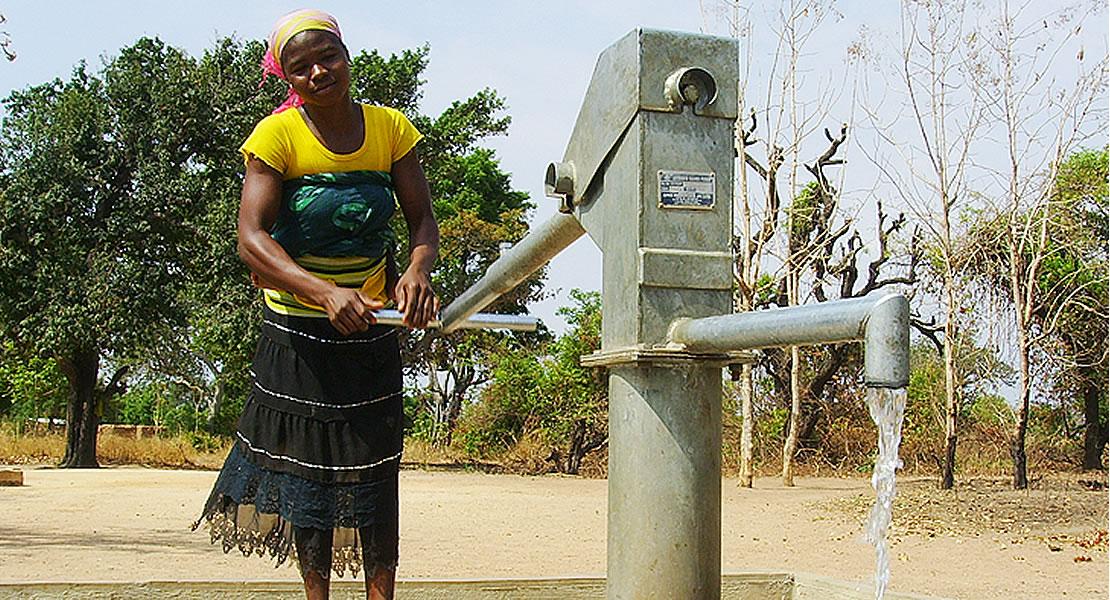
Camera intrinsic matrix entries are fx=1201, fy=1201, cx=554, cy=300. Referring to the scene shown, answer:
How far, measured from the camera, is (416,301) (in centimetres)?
176

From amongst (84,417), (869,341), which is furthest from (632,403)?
(84,417)

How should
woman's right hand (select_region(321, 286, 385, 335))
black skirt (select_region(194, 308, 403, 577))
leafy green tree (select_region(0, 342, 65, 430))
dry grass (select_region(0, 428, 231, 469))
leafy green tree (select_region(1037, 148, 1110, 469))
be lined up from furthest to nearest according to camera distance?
leafy green tree (select_region(0, 342, 65, 430)), dry grass (select_region(0, 428, 231, 469)), leafy green tree (select_region(1037, 148, 1110, 469)), black skirt (select_region(194, 308, 403, 577)), woman's right hand (select_region(321, 286, 385, 335))

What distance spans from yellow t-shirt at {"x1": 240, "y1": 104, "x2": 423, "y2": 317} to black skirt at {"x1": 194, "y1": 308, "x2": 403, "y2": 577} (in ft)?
0.23

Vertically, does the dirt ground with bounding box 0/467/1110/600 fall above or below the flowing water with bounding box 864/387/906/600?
below

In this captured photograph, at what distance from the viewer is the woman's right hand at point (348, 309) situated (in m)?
1.63

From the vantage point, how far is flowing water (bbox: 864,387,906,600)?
1148mm

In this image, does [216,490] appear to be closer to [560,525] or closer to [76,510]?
[560,525]

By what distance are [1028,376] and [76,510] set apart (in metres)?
7.73

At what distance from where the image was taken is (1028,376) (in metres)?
10.3

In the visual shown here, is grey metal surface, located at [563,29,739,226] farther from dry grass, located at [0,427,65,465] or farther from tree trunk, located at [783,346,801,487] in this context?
dry grass, located at [0,427,65,465]

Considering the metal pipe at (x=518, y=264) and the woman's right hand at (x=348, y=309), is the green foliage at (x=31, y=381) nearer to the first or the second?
the metal pipe at (x=518, y=264)

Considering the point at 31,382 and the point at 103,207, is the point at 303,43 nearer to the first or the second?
the point at 103,207

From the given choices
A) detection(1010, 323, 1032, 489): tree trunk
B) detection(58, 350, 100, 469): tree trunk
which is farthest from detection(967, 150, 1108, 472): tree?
detection(58, 350, 100, 469): tree trunk

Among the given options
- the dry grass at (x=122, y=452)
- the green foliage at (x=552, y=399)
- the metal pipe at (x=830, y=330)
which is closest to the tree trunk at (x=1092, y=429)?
the green foliage at (x=552, y=399)
